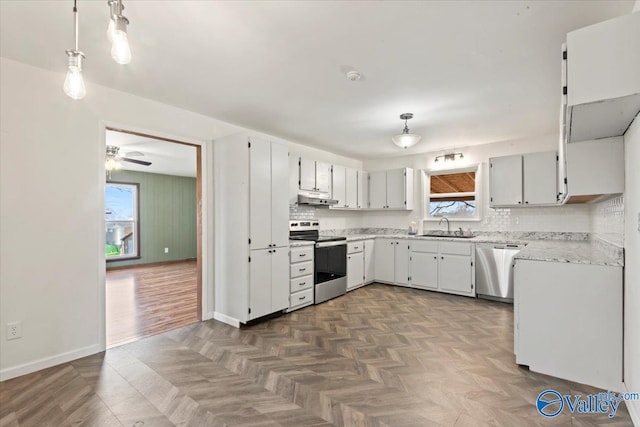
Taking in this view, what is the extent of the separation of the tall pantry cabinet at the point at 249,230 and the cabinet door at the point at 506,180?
3268 mm

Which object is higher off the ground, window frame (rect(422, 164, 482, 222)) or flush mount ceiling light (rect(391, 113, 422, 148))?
flush mount ceiling light (rect(391, 113, 422, 148))

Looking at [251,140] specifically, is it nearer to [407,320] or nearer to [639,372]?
[407,320]

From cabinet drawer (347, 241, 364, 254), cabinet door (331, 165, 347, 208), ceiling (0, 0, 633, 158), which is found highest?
ceiling (0, 0, 633, 158)

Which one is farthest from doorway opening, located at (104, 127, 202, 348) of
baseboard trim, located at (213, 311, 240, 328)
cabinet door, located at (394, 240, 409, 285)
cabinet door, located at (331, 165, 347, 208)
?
cabinet door, located at (394, 240, 409, 285)

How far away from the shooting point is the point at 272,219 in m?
3.83

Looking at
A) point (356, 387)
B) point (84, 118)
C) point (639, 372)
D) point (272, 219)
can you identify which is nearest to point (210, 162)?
point (272, 219)

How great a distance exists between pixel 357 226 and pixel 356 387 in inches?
175

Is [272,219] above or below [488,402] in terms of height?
above

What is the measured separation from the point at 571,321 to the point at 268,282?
286 cm

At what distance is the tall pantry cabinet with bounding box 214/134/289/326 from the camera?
3535mm

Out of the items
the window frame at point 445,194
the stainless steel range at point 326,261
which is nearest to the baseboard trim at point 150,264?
the stainless steel range at point 326,261

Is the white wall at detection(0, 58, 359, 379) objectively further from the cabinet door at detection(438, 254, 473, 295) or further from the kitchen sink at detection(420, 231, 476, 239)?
the kitchen sink at detection(420, 231, 476, 239)

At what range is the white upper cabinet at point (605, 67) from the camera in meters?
1.48

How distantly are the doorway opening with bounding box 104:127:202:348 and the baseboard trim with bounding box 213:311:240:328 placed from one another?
19 cm
